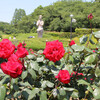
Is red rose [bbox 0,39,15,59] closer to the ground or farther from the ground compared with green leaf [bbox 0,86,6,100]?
farther from the ground

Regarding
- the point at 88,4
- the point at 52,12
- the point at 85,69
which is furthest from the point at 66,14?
the point at 85,69

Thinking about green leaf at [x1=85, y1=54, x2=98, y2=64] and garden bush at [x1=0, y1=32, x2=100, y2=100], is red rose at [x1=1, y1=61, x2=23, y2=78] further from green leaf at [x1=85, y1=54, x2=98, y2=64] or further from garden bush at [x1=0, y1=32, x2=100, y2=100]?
green leaf at [x1=85, y1=54, x2=98, y2=64]

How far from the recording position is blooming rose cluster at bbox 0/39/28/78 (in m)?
0.71

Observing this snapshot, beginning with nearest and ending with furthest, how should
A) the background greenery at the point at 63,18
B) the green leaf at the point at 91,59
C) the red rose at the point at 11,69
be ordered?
the red rose at the point at 11,69 < the green leaf at the point at 91,59 < the background greenery at the point at 63,18

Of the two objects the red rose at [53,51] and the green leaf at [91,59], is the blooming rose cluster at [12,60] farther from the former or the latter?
the green leaf at [91,59]

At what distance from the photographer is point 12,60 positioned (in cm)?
78

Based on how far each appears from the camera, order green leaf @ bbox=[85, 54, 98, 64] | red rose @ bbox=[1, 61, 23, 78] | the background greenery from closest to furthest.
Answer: red rose @ bbox=[1, 61, 23, 78]
green leaf @ bbox=[85, 54, 98, 64]
the background greenery

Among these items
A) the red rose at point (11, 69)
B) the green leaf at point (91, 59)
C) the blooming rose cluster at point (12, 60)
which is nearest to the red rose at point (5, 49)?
the blooming rose cluster at point (12, 60)

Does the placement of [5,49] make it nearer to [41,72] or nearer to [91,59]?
[41,72]

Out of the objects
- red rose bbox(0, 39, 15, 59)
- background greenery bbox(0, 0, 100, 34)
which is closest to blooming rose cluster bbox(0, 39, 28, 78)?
red rose bbox(0, 39, 15, 59)

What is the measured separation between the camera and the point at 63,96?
2.77 feet

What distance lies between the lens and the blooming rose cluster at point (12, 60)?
71 centimetres

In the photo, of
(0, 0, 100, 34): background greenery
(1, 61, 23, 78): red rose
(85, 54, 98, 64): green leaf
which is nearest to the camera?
(1, 61, 23, 78): red rose

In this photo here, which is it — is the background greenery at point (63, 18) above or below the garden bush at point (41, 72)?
above
